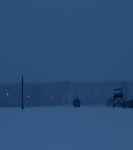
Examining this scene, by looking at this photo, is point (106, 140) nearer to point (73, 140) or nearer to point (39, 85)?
point (73, 140)

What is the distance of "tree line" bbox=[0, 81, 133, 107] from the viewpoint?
87.5 meters

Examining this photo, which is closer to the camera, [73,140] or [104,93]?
[73,140]

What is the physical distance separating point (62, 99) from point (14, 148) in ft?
276

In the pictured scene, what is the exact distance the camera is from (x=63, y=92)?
92.2 m

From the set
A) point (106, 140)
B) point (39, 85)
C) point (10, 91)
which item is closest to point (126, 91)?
point (39, 85)

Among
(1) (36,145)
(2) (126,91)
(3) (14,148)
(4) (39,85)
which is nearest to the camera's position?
(3) (14,148)

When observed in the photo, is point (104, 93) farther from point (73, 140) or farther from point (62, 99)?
point (73, 140)

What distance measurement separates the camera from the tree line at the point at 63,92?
87.5 metres

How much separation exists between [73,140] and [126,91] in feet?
254

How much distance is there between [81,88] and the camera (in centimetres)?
9331

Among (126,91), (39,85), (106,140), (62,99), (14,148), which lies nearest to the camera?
(14,148)

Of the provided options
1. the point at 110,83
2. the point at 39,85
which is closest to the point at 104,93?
the point at 110,83

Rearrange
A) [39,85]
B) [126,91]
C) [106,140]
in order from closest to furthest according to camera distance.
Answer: [106,140] → [126,91] → [39,85]

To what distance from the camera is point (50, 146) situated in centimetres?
720
